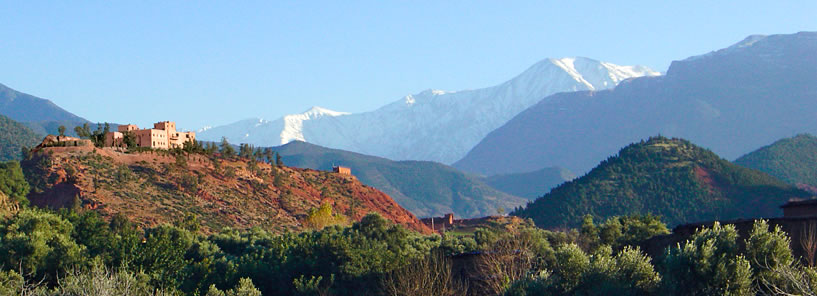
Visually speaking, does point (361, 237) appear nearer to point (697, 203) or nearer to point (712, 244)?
point (712, 244)

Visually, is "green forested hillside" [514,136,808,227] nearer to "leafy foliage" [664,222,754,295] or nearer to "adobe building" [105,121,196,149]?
"adobe building" [105,121,196,149]

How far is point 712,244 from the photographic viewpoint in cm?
4059

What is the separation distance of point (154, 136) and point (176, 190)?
17369mm

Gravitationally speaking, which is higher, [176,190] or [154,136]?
[154,136]

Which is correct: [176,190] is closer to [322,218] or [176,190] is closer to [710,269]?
[322,218]

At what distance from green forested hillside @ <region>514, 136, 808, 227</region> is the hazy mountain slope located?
31737 millimetres

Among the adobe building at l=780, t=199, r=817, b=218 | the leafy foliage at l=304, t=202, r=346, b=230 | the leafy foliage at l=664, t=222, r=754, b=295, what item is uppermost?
the adobe building at l=780, t=199, r=817, b=218

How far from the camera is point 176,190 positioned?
10975 cm

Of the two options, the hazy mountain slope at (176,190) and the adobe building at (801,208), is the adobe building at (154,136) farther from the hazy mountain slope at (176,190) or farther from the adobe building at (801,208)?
the adobe building at (801,208)

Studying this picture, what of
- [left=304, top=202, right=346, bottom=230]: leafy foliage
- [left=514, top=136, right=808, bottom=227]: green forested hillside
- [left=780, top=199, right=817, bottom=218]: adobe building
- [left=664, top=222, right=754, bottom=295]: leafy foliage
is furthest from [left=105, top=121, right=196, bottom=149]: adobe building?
[left=664, top=222, right=754, bottom=295]: leafy foliage

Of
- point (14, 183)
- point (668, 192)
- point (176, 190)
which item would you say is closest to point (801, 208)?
point (14, 183)

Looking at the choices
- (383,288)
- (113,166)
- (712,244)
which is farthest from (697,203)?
(712,244)

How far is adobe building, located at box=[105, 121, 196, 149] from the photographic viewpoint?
122 m

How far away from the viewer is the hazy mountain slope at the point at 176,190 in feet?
332
